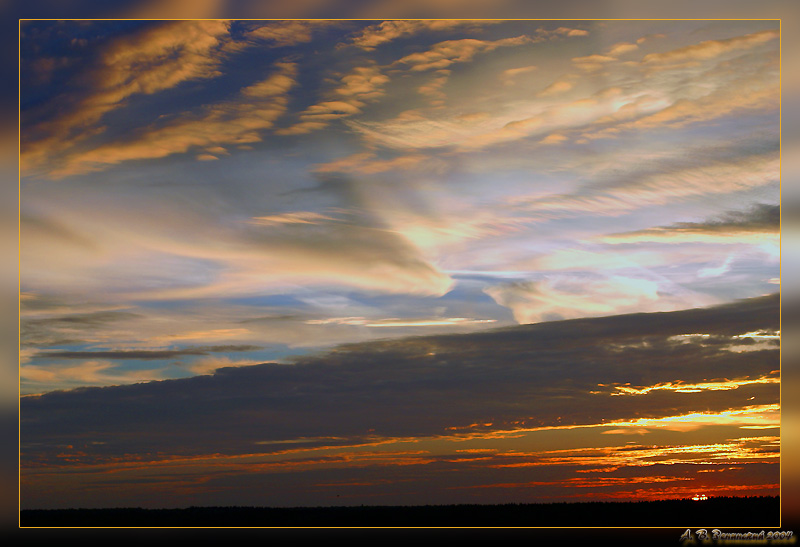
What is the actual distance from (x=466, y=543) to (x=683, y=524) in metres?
16.7

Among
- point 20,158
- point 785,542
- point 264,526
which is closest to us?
point 785,542

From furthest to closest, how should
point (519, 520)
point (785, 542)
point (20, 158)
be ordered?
point (519, 520)
point (20, 158)
point (785, 542)

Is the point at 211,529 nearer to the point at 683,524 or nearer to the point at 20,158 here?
the point at 20,158

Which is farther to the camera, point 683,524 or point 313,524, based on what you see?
point 313,524

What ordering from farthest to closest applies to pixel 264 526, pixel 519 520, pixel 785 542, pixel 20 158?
pixel 519 520
pixel 264 526
pixel 20 158
pixel 785 542

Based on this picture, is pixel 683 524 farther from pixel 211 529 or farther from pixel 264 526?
pixel 211 529

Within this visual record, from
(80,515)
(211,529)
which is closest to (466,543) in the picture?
(211,529)

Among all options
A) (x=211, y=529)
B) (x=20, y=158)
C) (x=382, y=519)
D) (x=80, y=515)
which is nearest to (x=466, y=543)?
(x=382, y=519)

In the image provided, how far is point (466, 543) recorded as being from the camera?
161 feet

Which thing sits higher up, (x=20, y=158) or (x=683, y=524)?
(x=20, y=158)

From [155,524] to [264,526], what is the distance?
404 inches

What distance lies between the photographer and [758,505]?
179ft

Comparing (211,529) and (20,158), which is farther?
(211,529)

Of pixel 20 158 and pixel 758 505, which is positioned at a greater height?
pixel 20 158
